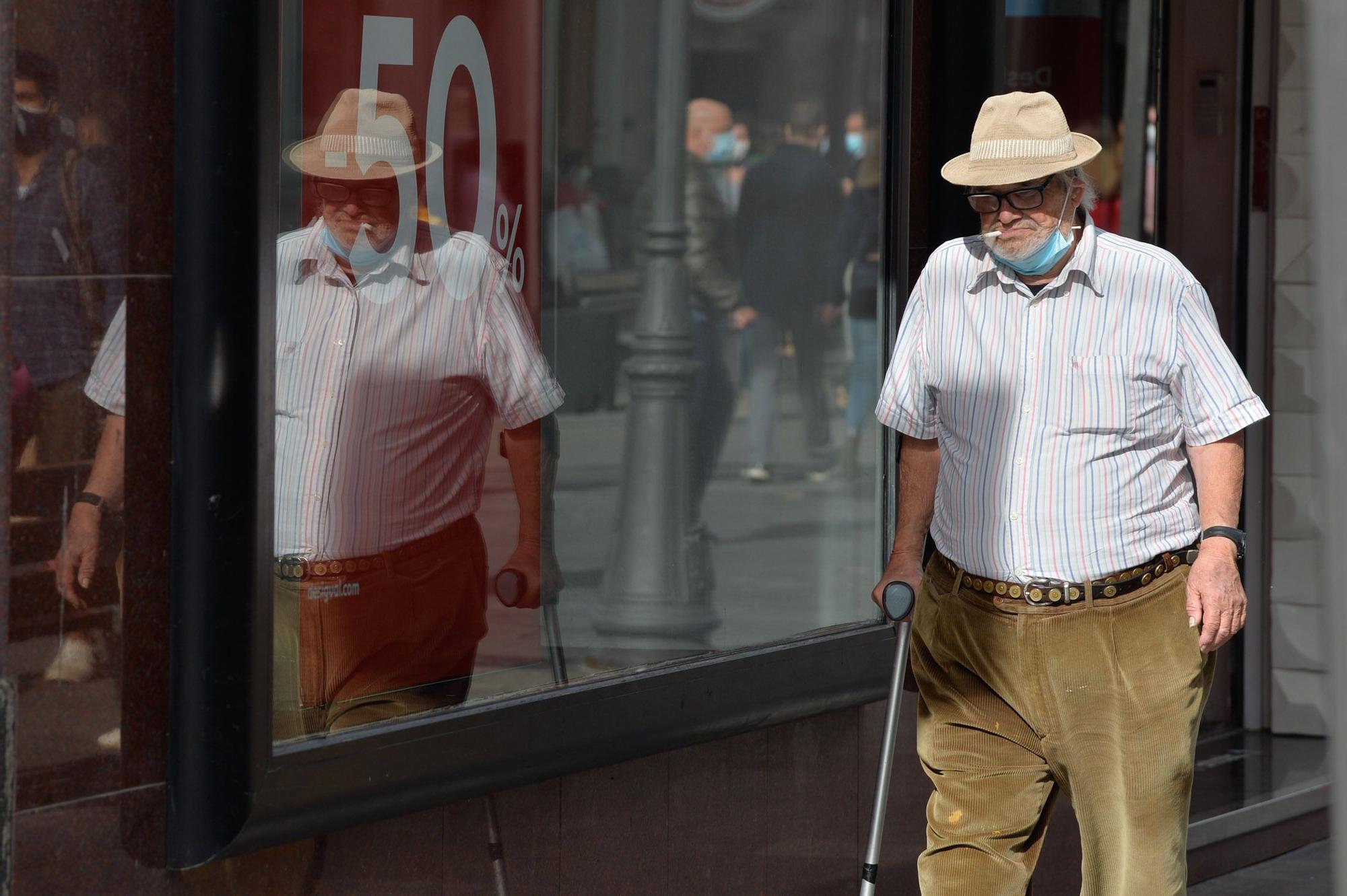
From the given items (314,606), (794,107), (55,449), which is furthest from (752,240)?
(55,449)

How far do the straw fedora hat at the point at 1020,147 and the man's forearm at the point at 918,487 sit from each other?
0.62 metres

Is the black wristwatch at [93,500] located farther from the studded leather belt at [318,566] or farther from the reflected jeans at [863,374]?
the reflected jeans at [863,374]

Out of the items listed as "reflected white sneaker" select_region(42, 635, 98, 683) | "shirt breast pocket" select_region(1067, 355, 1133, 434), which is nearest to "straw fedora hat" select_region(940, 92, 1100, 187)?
"shirt breast pocket" select_region(1067, 355, 1133, 434)

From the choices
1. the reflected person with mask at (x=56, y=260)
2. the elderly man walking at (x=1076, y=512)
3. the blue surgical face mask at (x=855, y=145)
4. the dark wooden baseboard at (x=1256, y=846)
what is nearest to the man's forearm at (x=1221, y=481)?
the elderly man walking at (x=1076, y=512)

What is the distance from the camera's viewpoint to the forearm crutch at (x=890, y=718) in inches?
153

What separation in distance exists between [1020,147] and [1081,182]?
18 cm

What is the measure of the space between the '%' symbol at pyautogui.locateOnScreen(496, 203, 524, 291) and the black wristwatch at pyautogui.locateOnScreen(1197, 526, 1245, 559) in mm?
1595

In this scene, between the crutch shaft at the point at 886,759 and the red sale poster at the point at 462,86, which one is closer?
the red sale poster at the point at 462,86

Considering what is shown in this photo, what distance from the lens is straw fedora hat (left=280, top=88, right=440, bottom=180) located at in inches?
144

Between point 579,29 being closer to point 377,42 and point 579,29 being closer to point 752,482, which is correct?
point 377,42

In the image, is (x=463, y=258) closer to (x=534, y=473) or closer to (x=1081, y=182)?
(x=534, y=473)

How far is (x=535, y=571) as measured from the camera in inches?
171

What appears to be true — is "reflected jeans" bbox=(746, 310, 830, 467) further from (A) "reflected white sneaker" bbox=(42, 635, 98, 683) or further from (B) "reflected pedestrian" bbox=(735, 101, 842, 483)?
(A) "reflected white sneaker" bbox=(42, 635, 98, 683)

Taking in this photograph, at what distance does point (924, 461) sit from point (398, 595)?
1.20m
